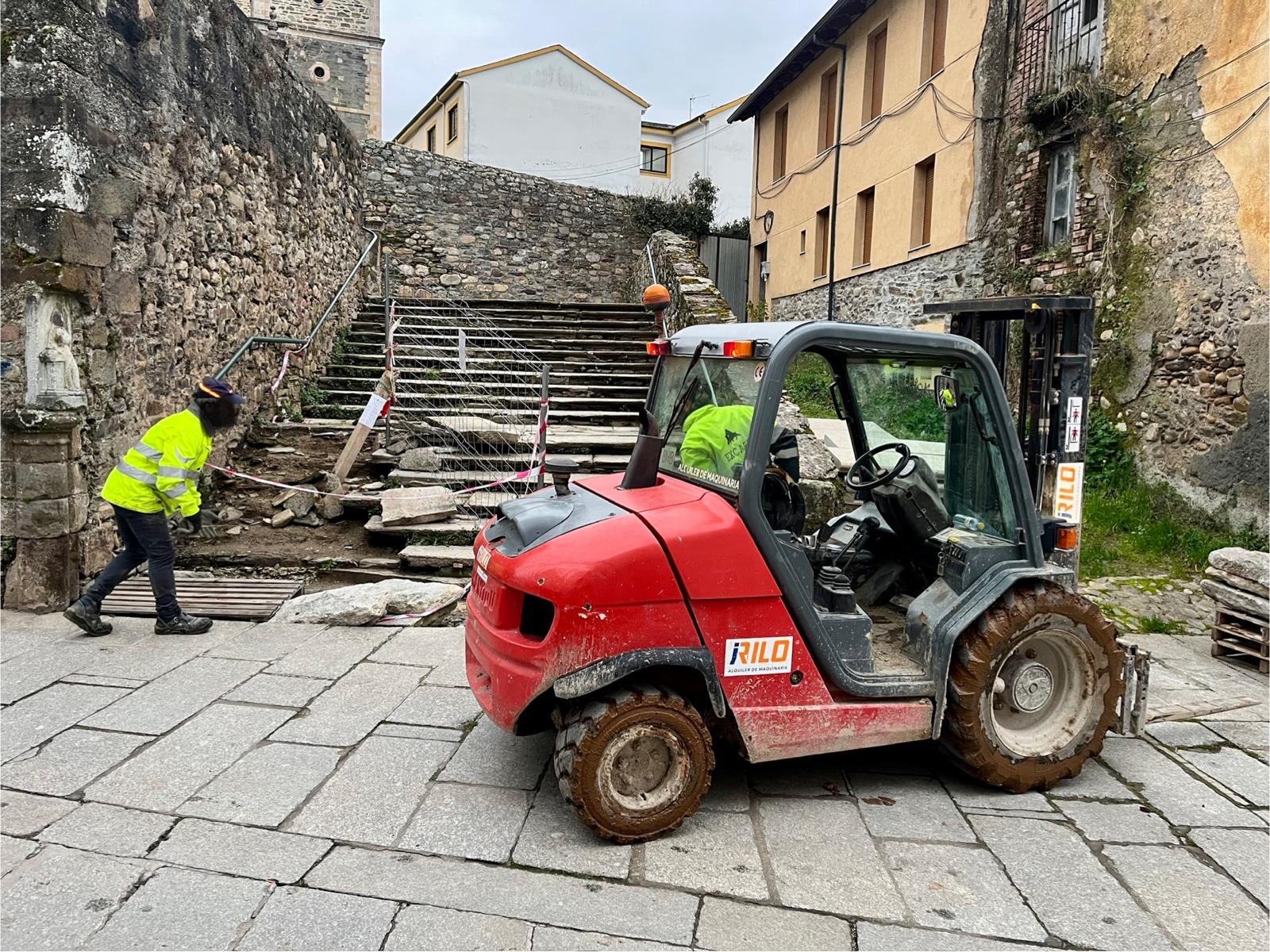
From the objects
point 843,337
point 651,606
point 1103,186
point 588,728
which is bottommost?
point 588,728

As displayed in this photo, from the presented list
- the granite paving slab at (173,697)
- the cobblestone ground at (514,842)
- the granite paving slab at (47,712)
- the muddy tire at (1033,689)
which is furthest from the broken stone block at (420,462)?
the muddy tire at (1033,689)

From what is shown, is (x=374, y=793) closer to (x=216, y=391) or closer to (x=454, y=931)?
(x=454, y=931)

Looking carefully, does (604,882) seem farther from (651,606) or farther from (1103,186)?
(1103,186)

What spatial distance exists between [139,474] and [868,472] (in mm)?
4042

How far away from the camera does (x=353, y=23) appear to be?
26.6 meters

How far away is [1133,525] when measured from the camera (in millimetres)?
7684

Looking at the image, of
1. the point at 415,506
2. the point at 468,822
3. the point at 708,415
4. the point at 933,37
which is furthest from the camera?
the point at 933,37

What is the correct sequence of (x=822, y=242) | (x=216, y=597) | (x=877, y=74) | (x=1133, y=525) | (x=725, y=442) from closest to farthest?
(x=725, y=442) < (x=216, y=597) < (x=1133, y=525) < (x=877, y=74) < (x=822, y=242)

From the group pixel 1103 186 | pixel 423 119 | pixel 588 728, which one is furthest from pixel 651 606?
pixel 423 119

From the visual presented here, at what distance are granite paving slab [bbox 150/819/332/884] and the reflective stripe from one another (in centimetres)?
253

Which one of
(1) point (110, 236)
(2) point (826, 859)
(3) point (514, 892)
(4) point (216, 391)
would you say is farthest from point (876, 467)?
(1) point (110, 236)

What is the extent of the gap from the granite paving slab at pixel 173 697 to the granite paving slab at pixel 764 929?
103 inches

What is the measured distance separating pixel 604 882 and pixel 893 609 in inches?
71.3

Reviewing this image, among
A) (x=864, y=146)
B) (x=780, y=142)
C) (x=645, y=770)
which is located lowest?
(x=645, y=770)
